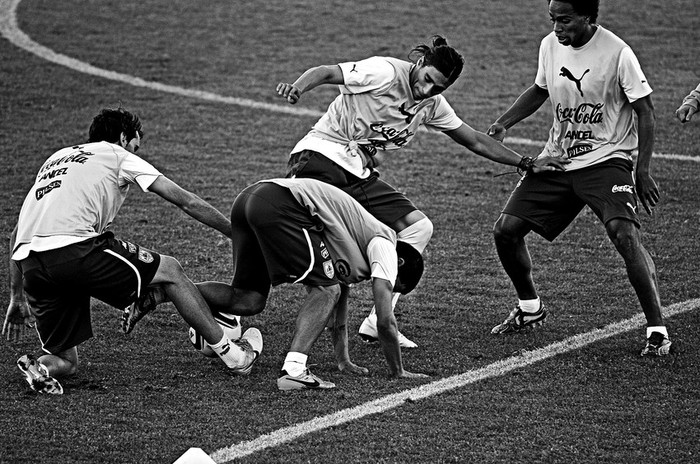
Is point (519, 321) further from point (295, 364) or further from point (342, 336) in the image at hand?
point (295, 364)

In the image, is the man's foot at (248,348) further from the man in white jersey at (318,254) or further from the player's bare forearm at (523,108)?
the player's bare forearm at (523,108)

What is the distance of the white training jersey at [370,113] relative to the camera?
6961 mm

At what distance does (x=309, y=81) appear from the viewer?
669cm

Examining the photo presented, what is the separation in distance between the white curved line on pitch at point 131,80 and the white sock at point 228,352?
6.66 meters

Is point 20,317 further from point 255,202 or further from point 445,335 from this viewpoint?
point 445,335

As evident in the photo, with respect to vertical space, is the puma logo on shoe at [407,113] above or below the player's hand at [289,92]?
below

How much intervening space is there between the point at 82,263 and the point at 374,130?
6.89 ft

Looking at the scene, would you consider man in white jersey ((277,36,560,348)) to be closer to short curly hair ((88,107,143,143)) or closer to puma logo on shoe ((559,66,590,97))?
puma logo on shoe ((559,66,590,97))

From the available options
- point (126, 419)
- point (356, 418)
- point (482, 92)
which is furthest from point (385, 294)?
point (482, 92)

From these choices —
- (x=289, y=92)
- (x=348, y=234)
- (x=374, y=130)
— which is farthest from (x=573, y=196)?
(x=289, y=92)

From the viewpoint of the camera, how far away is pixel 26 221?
611 centimetres

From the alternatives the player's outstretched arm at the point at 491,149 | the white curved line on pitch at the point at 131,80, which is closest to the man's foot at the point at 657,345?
the player's outstretched arm at the point at 491,149

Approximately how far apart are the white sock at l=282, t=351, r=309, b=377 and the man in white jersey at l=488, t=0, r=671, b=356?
5.30 feet

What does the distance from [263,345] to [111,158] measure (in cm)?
153
